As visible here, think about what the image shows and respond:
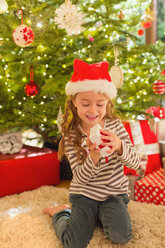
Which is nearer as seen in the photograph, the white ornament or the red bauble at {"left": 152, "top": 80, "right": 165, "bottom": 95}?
the white ornament

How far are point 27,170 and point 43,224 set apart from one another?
0.50 meters

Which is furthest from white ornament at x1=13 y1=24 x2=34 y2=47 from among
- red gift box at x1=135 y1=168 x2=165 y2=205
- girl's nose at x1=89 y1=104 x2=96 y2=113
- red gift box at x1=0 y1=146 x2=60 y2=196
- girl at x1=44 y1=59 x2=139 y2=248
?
red gift box at x1=135 y1=168 x2=165 y2=205

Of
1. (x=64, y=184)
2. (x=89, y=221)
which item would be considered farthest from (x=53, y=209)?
(x=64, y=184)

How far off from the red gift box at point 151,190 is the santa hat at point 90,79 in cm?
67

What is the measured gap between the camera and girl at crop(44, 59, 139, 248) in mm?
1161

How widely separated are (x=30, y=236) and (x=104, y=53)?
1.23 meters

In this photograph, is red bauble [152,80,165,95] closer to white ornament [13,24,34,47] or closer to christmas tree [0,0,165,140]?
christmas tree [0,0,165,140]

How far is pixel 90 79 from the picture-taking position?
1166mm

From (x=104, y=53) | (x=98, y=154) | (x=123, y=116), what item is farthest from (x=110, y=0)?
(x=98, y=154)

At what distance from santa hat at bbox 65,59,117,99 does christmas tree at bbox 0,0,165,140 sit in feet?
1.48

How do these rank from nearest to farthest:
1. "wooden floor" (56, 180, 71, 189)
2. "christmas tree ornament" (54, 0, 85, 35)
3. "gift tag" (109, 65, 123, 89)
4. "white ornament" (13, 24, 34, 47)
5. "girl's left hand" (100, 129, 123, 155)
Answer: "girl's left hand" (100, 129, 123, 155) → "white ornament" (13, 24, 34, 47) → "christmas tree ornament" (54, 0, 85, 35) → "gift tag" (109, 65, 123, 89) → "wooden floor" (56, 180, 71, 189)

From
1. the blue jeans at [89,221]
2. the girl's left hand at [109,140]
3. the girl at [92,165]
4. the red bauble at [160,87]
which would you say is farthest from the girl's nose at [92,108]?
the red bauble at [160,87]

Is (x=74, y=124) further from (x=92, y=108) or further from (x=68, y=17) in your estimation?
(x=68, y=17)

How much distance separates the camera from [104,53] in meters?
1.76
